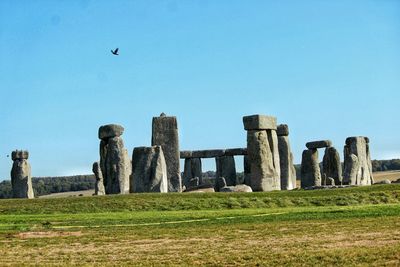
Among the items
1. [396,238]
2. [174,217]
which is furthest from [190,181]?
[396,238]

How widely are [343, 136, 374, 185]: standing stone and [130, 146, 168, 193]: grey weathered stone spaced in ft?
36.0

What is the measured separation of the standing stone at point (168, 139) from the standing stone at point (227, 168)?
13594 mm

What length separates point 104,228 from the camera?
2077 cm

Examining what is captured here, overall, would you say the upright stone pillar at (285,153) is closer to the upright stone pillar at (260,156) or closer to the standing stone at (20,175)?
the upright stone pillar at (260,156)

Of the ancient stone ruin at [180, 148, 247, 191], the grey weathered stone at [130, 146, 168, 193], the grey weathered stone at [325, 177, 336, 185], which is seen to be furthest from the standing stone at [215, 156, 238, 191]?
the grey weathered stone at [130, 146, 168, 193]

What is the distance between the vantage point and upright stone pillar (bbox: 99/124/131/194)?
3656 centimetres

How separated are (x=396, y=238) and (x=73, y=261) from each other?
6.36m

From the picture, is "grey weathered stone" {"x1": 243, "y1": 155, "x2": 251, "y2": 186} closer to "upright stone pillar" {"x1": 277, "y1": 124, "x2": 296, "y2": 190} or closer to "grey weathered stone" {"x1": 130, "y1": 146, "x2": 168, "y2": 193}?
"upright stone pillar" {"x1": 277, "y1": 124, "x2": 296, "y2": 190}

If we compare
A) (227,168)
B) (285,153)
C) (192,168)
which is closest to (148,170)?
(285,153)

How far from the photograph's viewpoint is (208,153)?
52.2m

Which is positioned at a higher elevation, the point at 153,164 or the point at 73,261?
the point at 153,164

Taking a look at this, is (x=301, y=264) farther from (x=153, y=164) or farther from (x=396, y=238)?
(x=153, y=164)

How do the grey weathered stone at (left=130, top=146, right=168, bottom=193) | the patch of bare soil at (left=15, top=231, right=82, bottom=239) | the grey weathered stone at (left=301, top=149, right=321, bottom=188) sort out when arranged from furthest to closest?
the grey weathered stone at (left=301, top=149, right=321, bottom=188)
the grey weathered stone at (left=130, top=146, right=168, bottom=193)
the patch of bare soil at (left=15, top=231, right=82, bottom=239)

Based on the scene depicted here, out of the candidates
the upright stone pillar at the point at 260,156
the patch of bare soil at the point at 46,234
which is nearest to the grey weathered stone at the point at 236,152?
the upright stone pillar at the point at 260,156
